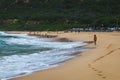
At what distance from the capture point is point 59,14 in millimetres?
98562

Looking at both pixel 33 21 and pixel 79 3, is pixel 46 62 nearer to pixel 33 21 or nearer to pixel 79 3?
pixel 33 21

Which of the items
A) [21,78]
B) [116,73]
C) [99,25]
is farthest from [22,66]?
[99,25]

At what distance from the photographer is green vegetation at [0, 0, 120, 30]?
86.4 meters

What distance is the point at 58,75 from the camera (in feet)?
53.1

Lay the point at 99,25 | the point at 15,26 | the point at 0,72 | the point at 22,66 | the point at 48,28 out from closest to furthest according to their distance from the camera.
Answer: the point at 0,72 < the point at 22,66 < the point at 99,25 < the point at 48,28 < the point at 15,26

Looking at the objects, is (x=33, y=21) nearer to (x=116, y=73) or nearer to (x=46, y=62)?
(x=46, y=62)

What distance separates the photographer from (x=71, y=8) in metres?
109

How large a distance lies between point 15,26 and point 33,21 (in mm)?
5472

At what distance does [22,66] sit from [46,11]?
283 ft

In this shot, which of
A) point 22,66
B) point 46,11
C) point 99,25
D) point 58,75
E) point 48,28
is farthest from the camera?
point 46,11

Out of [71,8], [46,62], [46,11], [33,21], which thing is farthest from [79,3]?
[46,62]

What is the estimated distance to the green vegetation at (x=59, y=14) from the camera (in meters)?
86.4

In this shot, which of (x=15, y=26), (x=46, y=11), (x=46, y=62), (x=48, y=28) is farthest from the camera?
(x=46, y=11)

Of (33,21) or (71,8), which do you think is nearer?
(33,21)
